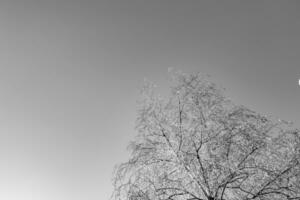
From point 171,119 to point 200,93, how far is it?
927mm

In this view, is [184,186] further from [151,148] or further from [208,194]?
[151,148]

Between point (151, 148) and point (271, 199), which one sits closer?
point (271, 199)

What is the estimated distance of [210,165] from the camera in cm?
636

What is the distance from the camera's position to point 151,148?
7227 millimetres

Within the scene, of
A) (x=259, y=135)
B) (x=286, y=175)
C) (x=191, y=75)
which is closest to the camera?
(x=286, y=175)

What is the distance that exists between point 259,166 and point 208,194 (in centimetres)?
114

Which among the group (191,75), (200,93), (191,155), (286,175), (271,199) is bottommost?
(271,199)

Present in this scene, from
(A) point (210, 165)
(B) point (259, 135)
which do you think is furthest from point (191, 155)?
(B) point (259, 135)

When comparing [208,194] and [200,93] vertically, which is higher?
[200,93]

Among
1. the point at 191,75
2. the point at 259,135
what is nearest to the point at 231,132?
the point at 259,135

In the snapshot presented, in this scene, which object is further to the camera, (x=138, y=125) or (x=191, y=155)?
(x=138, y=125)

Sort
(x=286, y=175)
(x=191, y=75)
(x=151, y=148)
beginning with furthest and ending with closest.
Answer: (x=191, y=75)
(x=151, y=148)
(x=286, y=175)

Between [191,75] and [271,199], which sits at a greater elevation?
[191,75]

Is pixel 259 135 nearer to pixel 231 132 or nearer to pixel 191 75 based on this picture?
pixel 231 132
